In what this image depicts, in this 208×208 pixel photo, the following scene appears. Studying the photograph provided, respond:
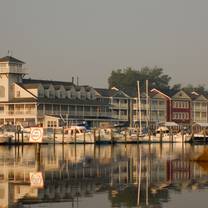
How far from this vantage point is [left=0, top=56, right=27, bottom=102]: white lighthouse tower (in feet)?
399

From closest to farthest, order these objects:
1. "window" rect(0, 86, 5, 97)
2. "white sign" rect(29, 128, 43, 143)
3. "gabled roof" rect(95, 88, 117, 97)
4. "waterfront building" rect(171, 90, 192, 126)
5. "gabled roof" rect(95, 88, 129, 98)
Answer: "white sign" rect(29, 128, 43, 143) < "window" rect(0, 86, 5, 97) < "gabled roof" rect(95, 88, 117, 97) < "gabled roof" rect(95, 88, 129, 98) < "waterfront building" rect(171, 90, 192, 126)

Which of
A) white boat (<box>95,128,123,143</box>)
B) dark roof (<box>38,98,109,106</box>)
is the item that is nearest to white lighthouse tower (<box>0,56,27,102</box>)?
dark roof (<box>38,98,109,106</box>)

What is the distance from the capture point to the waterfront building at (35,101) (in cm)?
11906

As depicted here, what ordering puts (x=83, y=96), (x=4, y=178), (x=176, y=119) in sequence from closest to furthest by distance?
(x=4, y=178), (x=83, y=96), (x=176, y=119)

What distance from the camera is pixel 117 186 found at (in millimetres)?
33844

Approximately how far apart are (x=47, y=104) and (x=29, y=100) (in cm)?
368

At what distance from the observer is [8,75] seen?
122 m

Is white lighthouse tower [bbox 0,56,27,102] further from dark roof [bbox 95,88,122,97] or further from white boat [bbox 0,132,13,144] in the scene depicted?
white boat [bbox 0,132,13,144]

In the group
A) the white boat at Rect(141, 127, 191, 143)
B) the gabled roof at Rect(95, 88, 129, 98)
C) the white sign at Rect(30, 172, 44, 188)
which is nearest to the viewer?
the white sign at Rect(30, 172, 44, 188)

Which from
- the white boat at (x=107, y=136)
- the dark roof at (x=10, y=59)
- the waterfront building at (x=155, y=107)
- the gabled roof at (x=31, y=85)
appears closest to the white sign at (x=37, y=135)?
the white boat at (x=107, y=136)

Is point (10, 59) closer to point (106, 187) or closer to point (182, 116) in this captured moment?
point (182, 116)

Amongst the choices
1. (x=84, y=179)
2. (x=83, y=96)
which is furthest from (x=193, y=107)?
(x=84, y=179)

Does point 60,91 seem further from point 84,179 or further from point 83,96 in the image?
point 84,179

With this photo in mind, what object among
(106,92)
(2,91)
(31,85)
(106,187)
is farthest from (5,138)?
(106,187)
